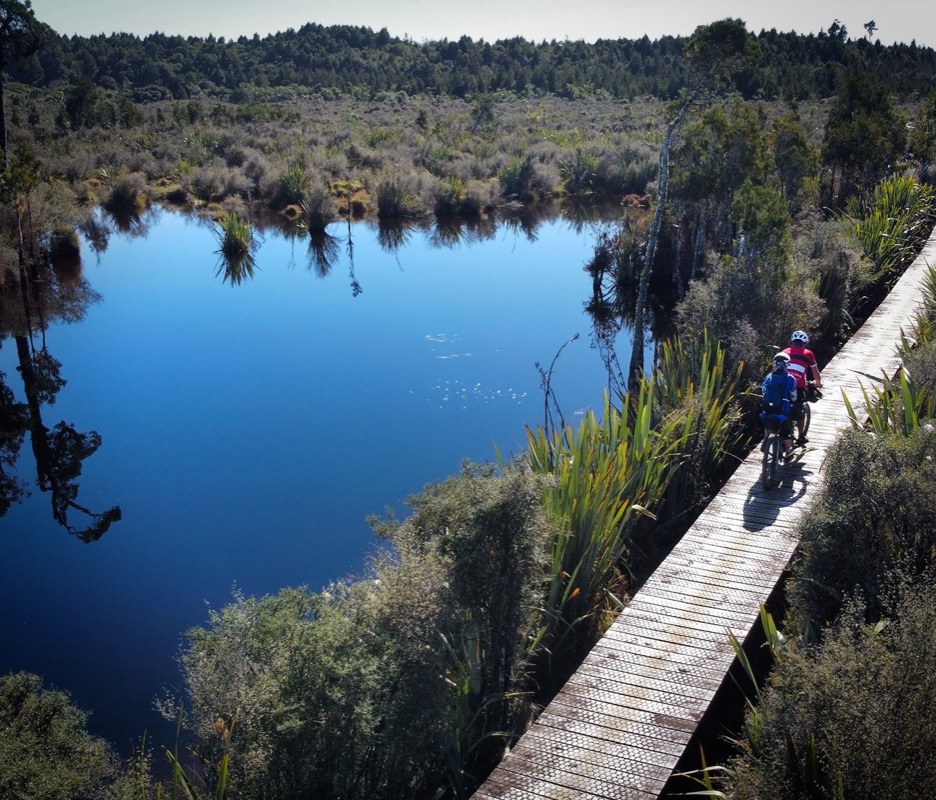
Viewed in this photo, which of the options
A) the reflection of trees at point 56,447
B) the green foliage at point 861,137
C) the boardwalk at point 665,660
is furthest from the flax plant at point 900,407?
the green foliage at point 861,137

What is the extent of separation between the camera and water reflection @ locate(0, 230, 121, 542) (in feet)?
36.8

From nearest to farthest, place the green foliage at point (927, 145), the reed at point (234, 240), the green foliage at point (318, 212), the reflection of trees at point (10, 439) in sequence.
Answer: the reflection of trees at point (10, 439) → the reed at point (234, 240) → the green foliage at point (927, 145) → the green foliage at point (318, 212)

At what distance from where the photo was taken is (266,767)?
4949mm

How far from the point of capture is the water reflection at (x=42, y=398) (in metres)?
11.2

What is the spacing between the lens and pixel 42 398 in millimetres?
14508

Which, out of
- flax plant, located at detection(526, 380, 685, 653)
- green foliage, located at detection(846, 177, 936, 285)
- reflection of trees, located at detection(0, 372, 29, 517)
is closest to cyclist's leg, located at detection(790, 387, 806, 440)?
flax plant, located at detection(526, 380, 685, 653)

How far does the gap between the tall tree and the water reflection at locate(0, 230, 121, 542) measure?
7.89m

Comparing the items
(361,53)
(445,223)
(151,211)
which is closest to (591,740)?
(445,223)

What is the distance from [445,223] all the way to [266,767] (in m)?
25.9

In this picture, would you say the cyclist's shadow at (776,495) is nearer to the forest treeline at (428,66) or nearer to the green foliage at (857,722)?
the green foliage at (857,722)

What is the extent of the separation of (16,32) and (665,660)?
23116 mm

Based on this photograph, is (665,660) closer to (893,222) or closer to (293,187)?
(893,222)

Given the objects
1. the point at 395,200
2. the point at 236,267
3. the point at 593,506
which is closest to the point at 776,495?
the point at 593,506

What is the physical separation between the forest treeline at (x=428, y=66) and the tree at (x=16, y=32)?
138 feet
